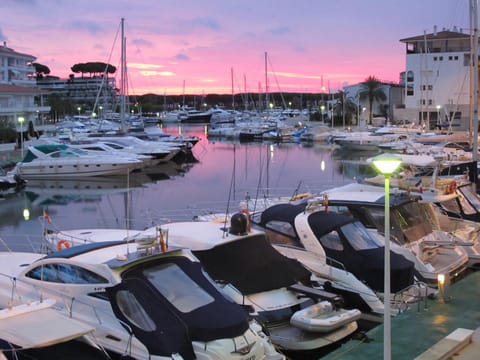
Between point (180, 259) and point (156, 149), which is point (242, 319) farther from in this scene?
point (156, 149)

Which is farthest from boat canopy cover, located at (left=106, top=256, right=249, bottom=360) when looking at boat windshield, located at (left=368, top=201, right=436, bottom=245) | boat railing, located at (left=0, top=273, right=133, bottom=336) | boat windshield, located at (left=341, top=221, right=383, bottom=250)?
boat windshield, located at (left=368, top=201, right=436, bottom=245)

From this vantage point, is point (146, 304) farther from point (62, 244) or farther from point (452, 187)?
point (452, 187)

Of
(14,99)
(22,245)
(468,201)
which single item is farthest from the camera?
(14,99)

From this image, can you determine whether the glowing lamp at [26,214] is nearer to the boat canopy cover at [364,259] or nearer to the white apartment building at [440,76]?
the boat canopy cover at [364,259]

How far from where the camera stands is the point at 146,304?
7.74 meters

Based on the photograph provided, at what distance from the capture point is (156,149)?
4678 centimetres

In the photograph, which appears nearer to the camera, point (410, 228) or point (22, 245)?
point (410, 228)

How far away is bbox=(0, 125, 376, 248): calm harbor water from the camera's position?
77.5ft

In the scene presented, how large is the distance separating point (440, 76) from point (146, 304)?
72.4m

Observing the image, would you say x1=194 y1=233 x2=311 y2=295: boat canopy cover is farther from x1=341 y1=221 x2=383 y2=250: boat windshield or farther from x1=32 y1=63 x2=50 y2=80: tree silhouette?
x1=32 y1=63 x2=50 y2=80: tree silhouette

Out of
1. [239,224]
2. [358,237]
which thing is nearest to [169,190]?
[358,237]

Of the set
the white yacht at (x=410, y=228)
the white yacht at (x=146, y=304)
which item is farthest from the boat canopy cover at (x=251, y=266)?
the white yacht at (x=410, y=228)

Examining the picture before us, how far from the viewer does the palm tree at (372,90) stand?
87250mm

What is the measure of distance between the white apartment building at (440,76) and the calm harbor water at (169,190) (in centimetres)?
2358
